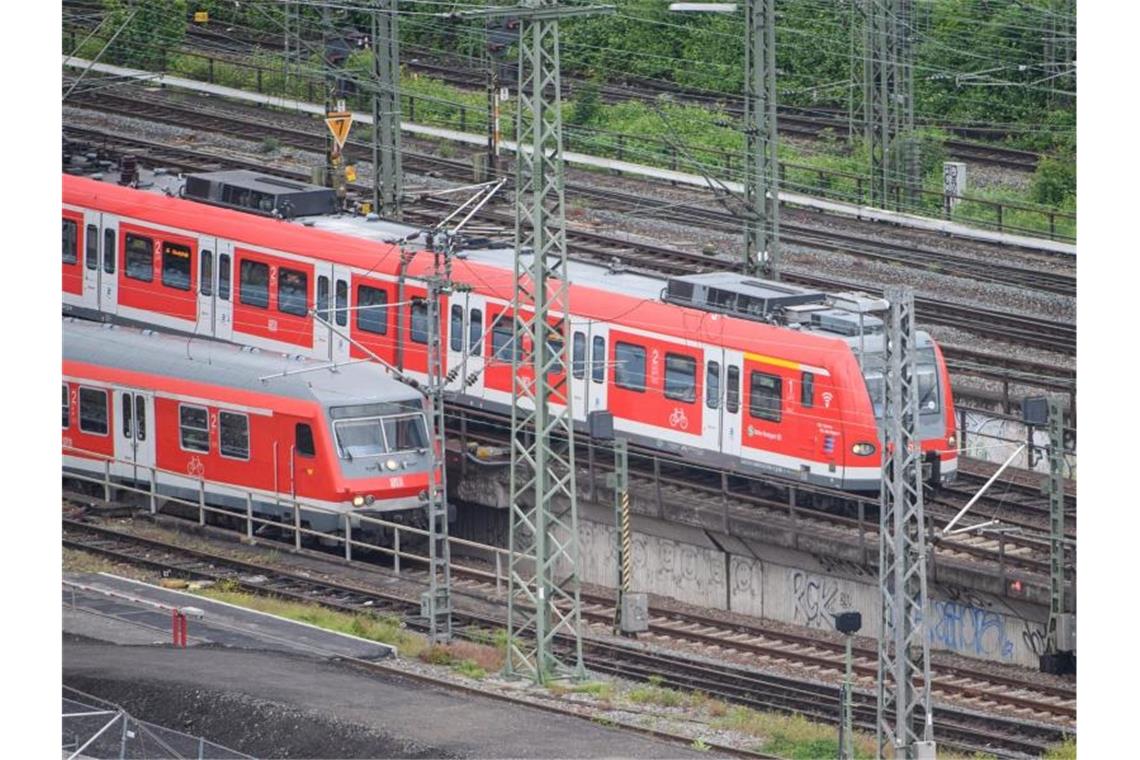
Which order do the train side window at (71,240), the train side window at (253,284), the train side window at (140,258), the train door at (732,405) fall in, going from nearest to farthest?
the train door at (732,405), the train side window at (253,284), the train side window at (140,258), the train side window at (71,240)

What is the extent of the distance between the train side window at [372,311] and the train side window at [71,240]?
6.03 m

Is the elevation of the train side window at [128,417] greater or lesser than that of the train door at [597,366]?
lesser

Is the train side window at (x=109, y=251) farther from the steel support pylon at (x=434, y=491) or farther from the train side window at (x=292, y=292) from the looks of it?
the steel support pylon at (x=434, y=491)

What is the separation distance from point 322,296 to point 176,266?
3252 mm

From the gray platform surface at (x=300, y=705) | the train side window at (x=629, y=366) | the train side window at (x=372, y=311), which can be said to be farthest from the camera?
the train side window at (x=372, y=311)

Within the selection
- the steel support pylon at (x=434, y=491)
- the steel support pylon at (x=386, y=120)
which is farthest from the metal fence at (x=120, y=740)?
the steel support pylon at (x=386, y=120)

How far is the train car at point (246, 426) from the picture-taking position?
122 ft

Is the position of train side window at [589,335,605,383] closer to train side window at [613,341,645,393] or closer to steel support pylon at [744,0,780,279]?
train side window at [613,341,645,393]

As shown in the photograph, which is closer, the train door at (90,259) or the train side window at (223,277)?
the train side window at (223,277)

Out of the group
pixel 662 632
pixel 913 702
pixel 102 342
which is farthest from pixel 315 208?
pixel 913 702

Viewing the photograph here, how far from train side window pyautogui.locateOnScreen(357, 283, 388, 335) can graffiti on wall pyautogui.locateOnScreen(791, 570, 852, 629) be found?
8.17 meters

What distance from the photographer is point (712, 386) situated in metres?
36.8

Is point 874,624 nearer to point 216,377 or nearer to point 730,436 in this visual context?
point 730,436

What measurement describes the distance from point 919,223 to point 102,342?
1764cm
